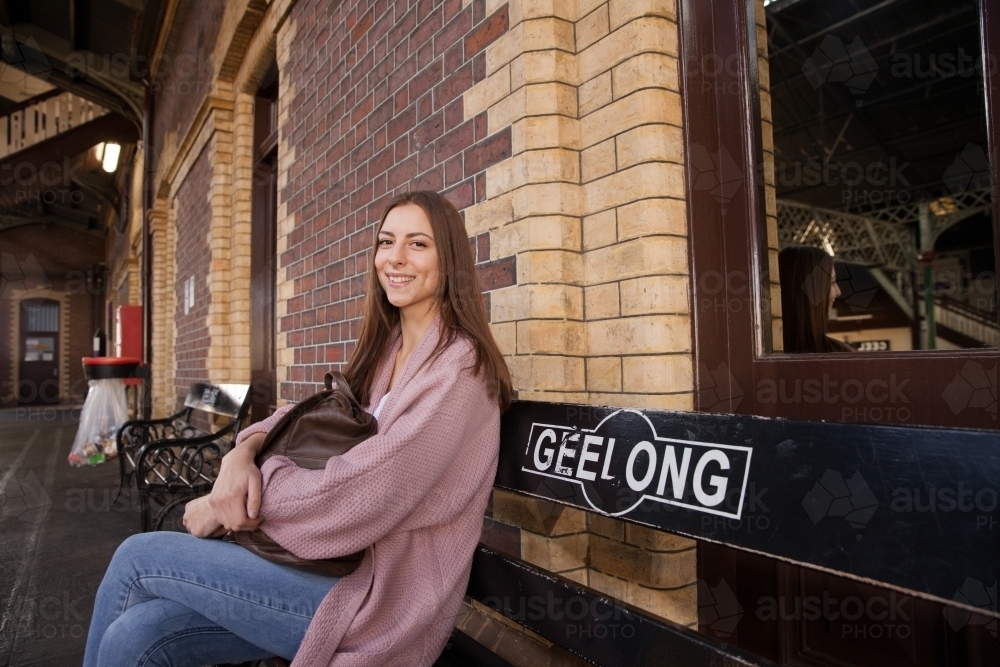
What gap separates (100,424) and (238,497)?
244 inches

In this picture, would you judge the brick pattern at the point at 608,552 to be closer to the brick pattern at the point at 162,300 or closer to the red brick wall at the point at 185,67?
the red brick wall at the point at 185,67

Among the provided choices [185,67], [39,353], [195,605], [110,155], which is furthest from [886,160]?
[39,353]

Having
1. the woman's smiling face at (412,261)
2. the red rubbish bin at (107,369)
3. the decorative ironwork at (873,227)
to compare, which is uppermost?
the decorative ironwork at (873,227)

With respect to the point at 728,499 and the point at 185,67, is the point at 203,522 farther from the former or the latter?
the point at 185,67

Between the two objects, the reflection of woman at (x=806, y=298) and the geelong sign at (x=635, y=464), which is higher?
the reflection of woman at (x=806, y=298)

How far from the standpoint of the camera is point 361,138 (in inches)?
111

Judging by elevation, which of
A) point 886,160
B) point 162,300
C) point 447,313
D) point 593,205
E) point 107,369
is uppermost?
point 886,160

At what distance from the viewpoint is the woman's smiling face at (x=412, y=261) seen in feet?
4.99

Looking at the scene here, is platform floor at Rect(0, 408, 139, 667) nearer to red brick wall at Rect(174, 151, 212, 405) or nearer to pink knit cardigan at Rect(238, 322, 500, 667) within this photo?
red brick wall at Rect(174, 151, 212, 405)

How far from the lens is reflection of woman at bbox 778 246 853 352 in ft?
6.35

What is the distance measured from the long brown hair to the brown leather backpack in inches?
8.9

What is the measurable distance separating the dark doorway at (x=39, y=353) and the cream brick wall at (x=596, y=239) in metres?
23.2

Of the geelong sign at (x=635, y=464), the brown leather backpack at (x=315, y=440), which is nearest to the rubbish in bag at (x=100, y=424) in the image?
the brown leather backpack at (x=315, y=440)

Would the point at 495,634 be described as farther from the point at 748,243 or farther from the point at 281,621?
the point at 748,243
